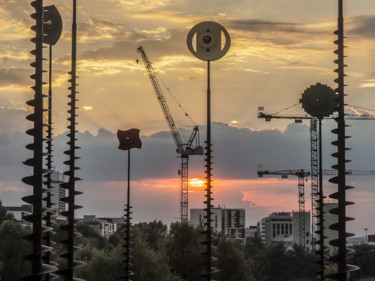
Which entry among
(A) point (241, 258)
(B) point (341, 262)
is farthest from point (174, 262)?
(B) point (341, 262)

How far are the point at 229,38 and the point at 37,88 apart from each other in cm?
2101

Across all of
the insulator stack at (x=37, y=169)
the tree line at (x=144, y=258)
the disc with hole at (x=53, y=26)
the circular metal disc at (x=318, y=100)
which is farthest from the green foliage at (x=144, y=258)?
the insulator stack at (x=37, y=169)

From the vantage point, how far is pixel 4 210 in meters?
162

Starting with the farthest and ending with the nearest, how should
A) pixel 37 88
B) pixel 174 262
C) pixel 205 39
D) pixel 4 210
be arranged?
1. pixel 4 210
2. pixel 174 262
3. pixel 205 39
4. pixel 37 88

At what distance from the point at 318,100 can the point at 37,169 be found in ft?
115

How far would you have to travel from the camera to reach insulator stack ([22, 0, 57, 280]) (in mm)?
21922

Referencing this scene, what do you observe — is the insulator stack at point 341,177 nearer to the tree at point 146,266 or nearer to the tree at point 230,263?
the tree at point 146,266

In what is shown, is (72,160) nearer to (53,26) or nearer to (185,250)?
(53,26)

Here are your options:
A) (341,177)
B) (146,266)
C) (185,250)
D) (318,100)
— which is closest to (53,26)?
(318,100)

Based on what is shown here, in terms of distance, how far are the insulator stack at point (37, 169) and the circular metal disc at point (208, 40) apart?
19.0 metres

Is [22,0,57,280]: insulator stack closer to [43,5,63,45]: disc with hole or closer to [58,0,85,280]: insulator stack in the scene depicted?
[58,0,85,280]: insulator stack

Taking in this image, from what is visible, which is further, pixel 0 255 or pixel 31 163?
pixel 0 255

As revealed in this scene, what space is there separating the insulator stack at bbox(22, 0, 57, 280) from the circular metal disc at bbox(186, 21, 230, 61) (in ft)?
62.2

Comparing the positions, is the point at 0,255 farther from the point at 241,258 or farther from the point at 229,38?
the point at 229,38
